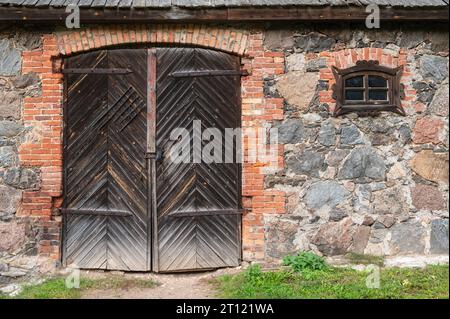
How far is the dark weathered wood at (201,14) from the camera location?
16.5 feet

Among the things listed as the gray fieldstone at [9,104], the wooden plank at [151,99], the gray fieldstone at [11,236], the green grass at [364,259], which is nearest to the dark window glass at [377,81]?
the green grass at [364,259]

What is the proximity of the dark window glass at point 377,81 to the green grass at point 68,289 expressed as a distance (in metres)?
3.59

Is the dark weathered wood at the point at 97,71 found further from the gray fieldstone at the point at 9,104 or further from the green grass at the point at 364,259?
the green grass at the point at 364,259

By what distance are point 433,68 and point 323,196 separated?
2140 mm

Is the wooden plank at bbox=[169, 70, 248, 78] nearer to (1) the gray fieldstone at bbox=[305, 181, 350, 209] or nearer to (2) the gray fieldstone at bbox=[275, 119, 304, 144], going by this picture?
(2) the gray fieldstone at bbox=[275, 119, 304, 144]

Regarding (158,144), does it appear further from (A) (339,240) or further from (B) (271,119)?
(A) (339,240)

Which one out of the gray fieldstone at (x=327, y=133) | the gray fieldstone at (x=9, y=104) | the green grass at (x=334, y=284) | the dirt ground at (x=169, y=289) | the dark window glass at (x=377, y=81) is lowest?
the dirt ground at (x=169, y=289)

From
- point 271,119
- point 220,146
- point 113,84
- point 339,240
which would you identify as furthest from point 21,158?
point 339,240

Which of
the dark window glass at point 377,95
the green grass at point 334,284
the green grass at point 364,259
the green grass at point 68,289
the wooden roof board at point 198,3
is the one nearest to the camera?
the green grass at point 334,284

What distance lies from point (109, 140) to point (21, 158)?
107 cm

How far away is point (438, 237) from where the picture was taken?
5.41m

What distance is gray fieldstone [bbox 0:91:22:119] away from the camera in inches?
208

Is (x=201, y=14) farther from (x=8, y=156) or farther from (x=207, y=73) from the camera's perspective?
(x=8, y=156)

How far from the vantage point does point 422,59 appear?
545cm
